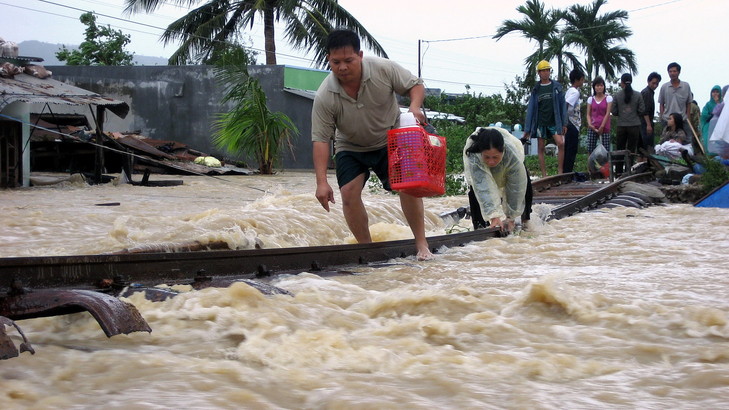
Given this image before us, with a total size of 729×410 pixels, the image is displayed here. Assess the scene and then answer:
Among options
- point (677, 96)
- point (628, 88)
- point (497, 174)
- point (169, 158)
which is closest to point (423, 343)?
point (497, 174)

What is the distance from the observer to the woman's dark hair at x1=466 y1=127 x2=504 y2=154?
714 cm

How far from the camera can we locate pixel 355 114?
19.5ft

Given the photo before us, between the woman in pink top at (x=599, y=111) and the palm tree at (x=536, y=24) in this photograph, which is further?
the palm tree at (x=536, y=24)

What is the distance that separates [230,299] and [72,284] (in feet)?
2.52

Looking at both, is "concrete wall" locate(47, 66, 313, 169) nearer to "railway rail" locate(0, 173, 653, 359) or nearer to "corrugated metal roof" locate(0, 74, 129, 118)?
"corrugated metal roof" locate(0, 74, 129, 118)

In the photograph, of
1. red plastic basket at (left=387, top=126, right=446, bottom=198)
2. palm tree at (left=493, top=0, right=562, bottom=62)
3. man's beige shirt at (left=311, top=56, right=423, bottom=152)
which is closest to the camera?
red plastic basket at (left=387, top=126, right=446, bottom=198)

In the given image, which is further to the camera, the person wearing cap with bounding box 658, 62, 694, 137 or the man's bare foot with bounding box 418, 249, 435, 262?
the person wearing cap with bounding box 658, 62, 694, 137

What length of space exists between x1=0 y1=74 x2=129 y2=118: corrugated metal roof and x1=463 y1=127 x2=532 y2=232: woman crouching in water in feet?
28.2

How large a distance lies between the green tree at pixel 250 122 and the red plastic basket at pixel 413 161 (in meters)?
15.2

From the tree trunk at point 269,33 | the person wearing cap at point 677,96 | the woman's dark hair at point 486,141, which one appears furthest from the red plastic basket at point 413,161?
the tree trunk at point 269,33

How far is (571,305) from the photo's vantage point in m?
4.29

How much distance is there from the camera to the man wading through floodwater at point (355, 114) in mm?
5730

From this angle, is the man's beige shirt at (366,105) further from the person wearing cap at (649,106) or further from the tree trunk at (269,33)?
the tree trunk at (269,33)

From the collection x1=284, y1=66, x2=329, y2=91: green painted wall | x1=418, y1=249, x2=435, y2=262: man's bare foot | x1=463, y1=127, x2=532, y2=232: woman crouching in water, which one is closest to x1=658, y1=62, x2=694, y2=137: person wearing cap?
x1=463, y1=127, x2=532, y2=232: woman crouching in water
